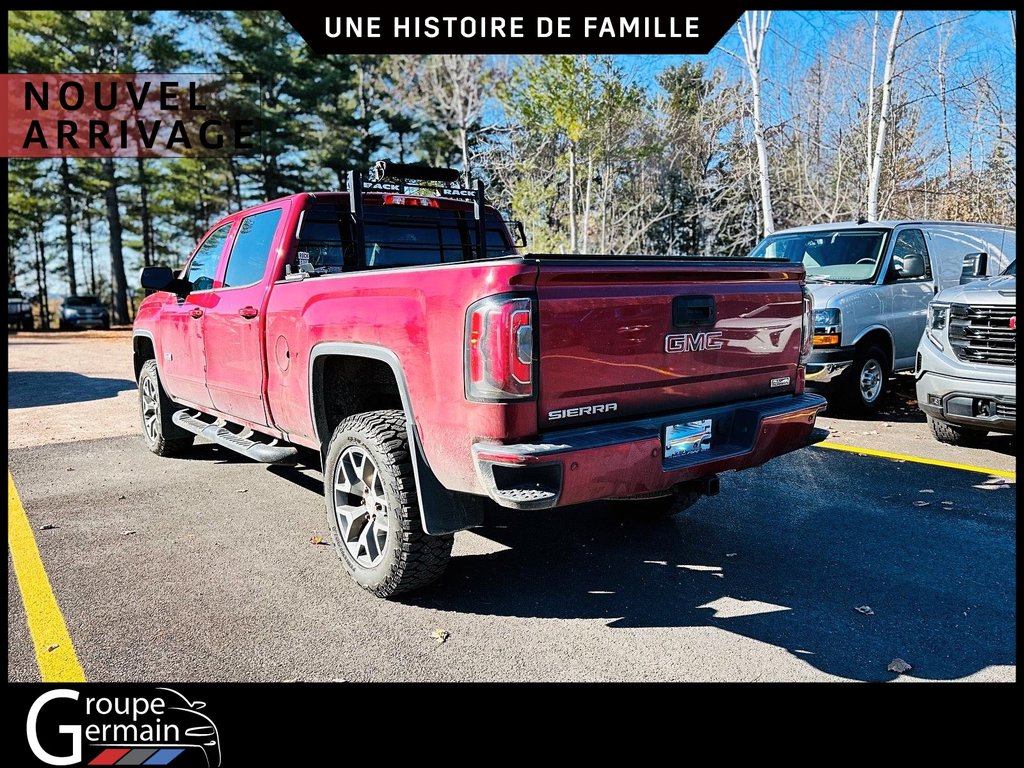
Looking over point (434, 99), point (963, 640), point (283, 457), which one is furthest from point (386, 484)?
point (434, 99)

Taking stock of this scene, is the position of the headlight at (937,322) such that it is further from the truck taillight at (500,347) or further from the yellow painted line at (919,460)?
the truck taillight at (500,347)

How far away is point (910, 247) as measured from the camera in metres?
8.74

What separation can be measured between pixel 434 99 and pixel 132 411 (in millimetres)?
23072

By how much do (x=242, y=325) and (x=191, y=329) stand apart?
3.71 feet

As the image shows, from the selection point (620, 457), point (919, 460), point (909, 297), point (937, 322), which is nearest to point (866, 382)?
point (909, 297)

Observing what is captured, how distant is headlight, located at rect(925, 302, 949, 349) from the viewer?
248 inches

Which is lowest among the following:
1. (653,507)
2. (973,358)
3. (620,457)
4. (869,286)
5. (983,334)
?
(653,507)

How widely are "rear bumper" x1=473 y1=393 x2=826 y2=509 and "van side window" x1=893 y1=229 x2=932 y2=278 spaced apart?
576cm

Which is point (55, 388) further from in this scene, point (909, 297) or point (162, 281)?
point (909, 297)

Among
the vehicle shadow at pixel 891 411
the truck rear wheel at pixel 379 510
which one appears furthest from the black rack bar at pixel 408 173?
the vehicle shadow at pixel 891 411

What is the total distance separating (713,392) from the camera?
3.73 m

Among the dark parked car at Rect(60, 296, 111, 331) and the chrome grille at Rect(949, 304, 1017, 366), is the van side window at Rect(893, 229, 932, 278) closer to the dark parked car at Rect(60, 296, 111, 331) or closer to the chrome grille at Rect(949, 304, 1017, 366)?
the chrome grille at Rect(949, 304, 1017, 366)
